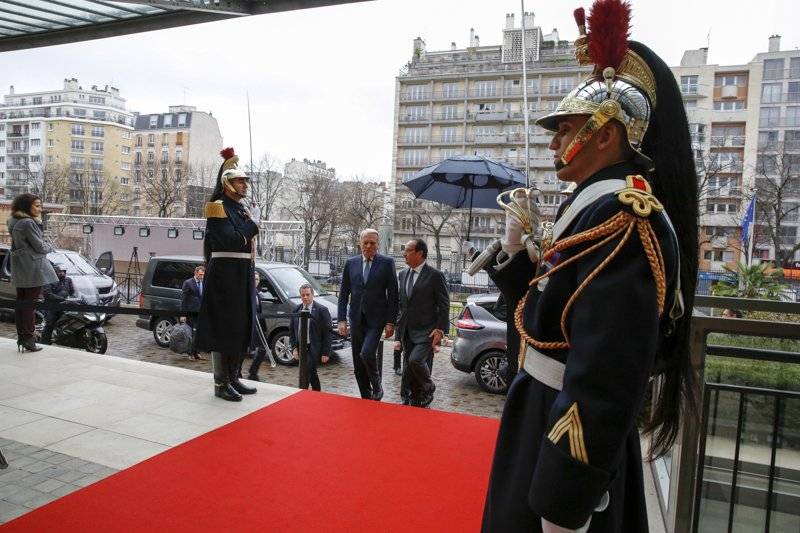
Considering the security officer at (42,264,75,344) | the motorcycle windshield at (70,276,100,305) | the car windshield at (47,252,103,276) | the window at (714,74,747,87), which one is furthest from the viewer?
the window at (714,74,747,87)

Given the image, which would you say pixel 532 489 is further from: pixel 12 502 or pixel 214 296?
pixel 214 296

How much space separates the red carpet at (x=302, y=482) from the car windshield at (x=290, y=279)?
6.01m

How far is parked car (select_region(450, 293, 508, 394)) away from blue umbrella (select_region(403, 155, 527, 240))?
78.7 inches

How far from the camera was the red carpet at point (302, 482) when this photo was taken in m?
2.60

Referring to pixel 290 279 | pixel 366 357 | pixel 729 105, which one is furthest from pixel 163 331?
pixel 729 105

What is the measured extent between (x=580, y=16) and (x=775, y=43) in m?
66.8

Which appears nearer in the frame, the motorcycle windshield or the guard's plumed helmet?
the guard's plumed helmet

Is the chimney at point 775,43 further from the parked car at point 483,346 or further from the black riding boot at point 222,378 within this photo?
the black riding boot at point 222,378

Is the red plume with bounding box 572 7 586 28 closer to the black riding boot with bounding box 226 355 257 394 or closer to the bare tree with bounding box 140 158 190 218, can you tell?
the black riding boot with bounding box 226 355 257 394

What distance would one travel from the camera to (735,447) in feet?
8.57

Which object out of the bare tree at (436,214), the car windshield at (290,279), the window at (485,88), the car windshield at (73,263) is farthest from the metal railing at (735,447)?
the window at (485,88)

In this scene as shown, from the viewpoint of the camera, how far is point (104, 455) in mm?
3449

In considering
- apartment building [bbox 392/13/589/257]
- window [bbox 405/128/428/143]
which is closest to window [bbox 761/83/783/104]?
apartment building [bbox 392/13/589/257]

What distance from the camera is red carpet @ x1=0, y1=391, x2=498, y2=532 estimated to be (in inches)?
102
